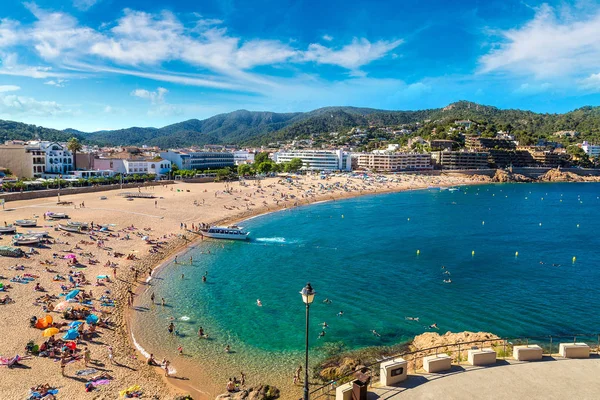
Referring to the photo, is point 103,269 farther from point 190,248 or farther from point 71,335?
point 71,335

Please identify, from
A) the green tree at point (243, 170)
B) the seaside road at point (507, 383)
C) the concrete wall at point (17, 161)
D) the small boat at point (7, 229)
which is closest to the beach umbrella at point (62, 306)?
the small boat at point (7, 229)

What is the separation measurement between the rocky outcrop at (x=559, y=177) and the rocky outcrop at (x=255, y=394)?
17180 centimetres

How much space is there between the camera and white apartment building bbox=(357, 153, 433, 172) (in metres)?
155

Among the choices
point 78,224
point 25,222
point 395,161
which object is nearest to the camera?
point 25,222

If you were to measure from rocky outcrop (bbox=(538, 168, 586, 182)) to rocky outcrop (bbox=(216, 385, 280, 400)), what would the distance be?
564ft

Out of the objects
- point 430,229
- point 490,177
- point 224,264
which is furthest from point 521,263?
point 490,177

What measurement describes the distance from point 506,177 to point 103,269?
155383 mm

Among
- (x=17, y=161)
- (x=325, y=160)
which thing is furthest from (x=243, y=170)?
(x=17, y=161)

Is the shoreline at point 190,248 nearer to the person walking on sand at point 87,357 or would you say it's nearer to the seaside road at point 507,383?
the person walking on sand at point 87,357

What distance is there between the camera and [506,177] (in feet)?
504

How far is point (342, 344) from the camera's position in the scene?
2409cm

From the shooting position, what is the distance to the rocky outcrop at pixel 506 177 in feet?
502

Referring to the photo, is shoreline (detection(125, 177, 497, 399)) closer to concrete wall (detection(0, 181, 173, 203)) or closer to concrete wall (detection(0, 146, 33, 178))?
concrete wall (detection(0, 181, 173, 203))

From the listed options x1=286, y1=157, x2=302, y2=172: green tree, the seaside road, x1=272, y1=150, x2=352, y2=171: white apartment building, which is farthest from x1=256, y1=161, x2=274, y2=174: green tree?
the seaside road
